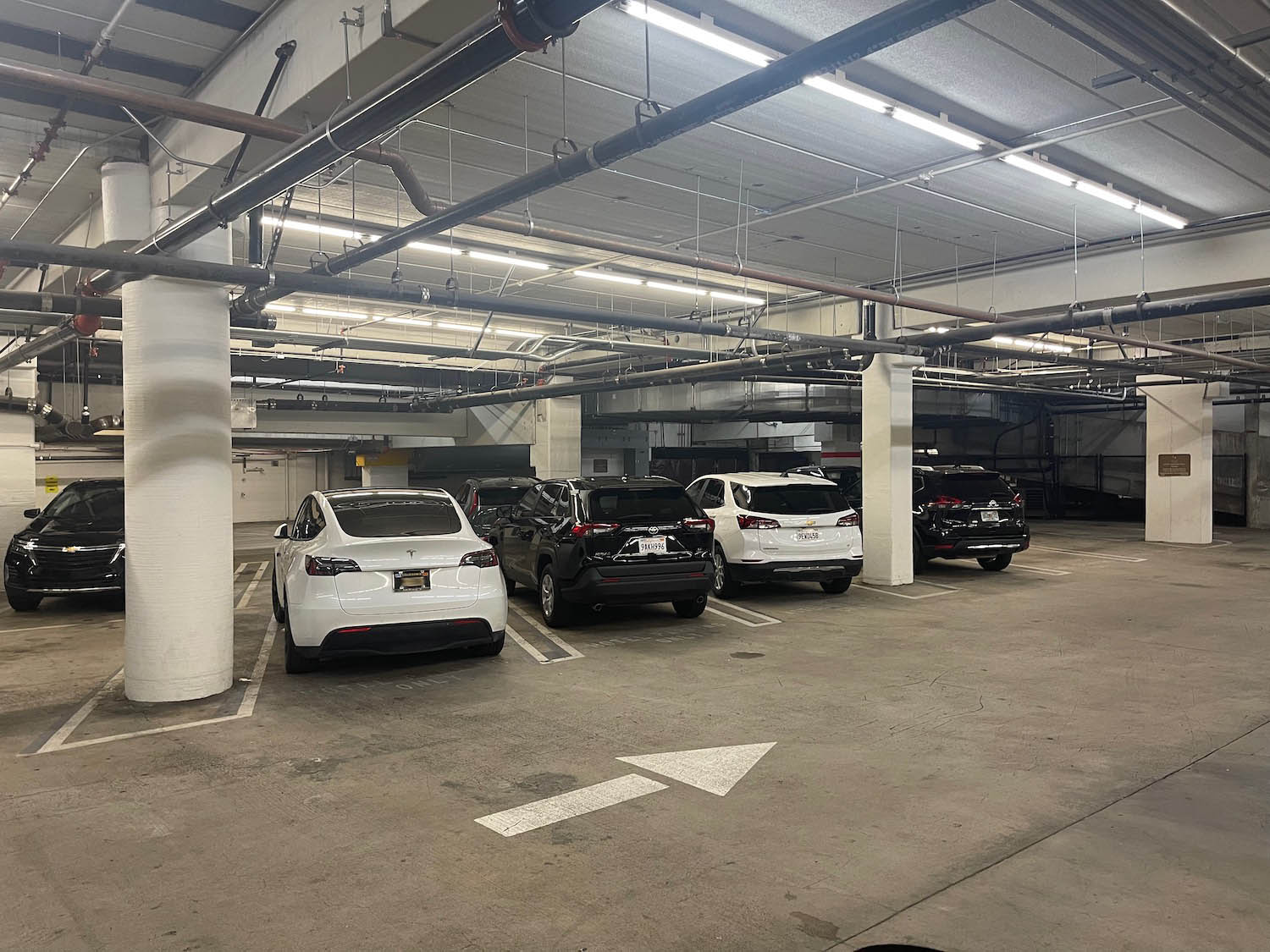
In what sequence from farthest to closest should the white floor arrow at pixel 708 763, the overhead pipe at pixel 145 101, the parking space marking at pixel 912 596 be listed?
the parking space marking at pixel 912 596
the white floor arrow at pixel 708 763
the overhead pipe at pixel 145 101

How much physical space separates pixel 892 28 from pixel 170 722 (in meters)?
5.97

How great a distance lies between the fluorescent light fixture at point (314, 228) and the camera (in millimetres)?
8547

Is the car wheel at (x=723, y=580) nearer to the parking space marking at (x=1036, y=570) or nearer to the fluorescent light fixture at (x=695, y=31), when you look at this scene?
the parking space marking at (x=1036, y=570)

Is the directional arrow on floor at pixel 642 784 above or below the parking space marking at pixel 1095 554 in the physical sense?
above

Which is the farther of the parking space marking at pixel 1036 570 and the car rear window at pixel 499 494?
the car rear window at pixel 499 494

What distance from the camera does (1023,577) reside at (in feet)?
43.1

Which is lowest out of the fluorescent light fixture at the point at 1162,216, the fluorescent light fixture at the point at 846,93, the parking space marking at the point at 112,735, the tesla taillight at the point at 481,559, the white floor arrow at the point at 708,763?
the parking space marking at the point at 112,735

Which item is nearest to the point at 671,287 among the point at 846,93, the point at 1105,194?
the point at 1105,194

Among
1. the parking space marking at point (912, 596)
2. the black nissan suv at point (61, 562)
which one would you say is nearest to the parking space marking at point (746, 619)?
the parking space marking at point (912, 596)

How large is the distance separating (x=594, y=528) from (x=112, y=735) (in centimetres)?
451

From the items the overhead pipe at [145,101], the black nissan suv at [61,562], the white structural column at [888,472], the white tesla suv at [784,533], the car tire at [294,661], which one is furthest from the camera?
the white structural column at [888,472]

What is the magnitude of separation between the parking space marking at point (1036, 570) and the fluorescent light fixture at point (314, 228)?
1110cm

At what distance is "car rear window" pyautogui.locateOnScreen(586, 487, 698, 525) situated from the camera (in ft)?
29.5

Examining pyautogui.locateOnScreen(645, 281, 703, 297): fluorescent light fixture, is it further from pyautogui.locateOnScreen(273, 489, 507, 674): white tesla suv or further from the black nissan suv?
the black nissan suv
